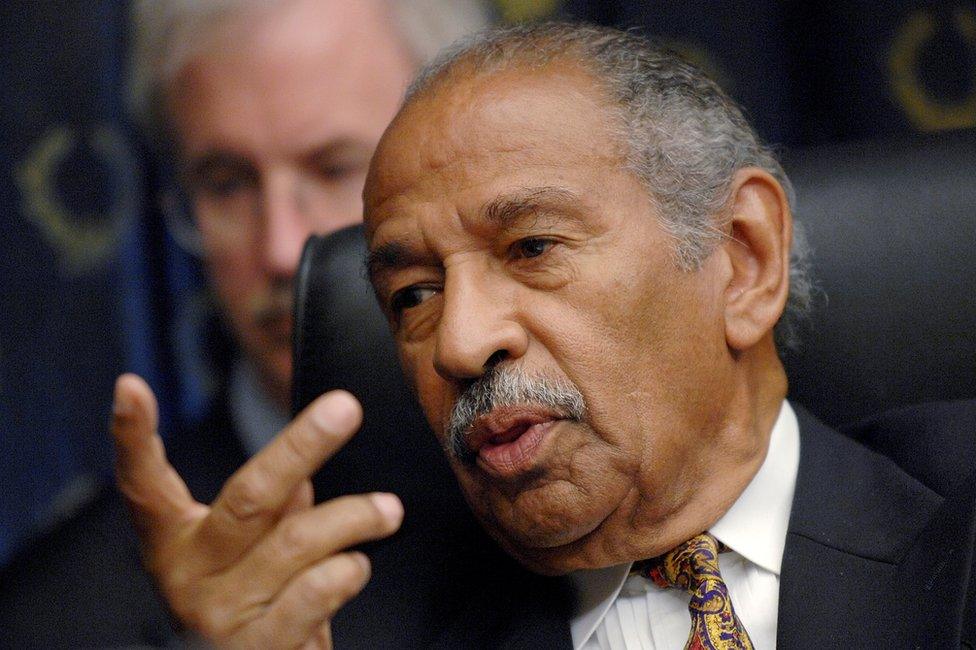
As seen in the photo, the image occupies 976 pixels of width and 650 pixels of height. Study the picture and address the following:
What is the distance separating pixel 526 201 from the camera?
1325mm

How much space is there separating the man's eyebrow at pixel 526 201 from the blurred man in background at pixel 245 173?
86cm

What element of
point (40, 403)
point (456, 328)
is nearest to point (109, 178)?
point (40, 403)

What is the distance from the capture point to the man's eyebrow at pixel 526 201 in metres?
1.33

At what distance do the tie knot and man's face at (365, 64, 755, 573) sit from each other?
0.07ft

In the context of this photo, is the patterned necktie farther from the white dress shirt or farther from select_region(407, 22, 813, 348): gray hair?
select_region(407, 22, 813, 348): gray hair

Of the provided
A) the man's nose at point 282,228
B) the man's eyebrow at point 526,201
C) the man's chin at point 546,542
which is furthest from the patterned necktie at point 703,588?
the man's nose at point 282,228

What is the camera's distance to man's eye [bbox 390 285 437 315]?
146 centimetres

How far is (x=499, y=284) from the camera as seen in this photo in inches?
→ 53.2

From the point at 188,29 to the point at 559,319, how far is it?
4.42 ft

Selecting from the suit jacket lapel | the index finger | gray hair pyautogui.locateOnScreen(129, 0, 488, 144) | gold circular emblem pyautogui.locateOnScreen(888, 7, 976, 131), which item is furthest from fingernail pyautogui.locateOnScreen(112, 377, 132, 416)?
gold circular emblem pyautogui.locateOnScreen(888, 7, 976, 131)

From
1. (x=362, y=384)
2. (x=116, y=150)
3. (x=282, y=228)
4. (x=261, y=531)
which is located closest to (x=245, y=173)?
(x=282, y=228)

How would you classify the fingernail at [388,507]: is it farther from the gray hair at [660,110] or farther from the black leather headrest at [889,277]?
the black leather headrest at [889,277]

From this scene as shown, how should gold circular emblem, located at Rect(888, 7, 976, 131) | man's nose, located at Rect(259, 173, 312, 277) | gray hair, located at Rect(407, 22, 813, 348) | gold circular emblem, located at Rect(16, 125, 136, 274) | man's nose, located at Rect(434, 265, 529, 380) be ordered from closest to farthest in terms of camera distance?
man's nose, located at Rect(434, 265, 529, 380), gray hair, located at Rect(407, 22, 813, 348), man's nose, located at Rect(259, 173, 312, 277), gold circular emblem, located at Rect(888, 7, 976, 131), gold circular emblem, located at Rect(16, 125, 136, 274)

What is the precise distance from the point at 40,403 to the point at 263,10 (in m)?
0.97
